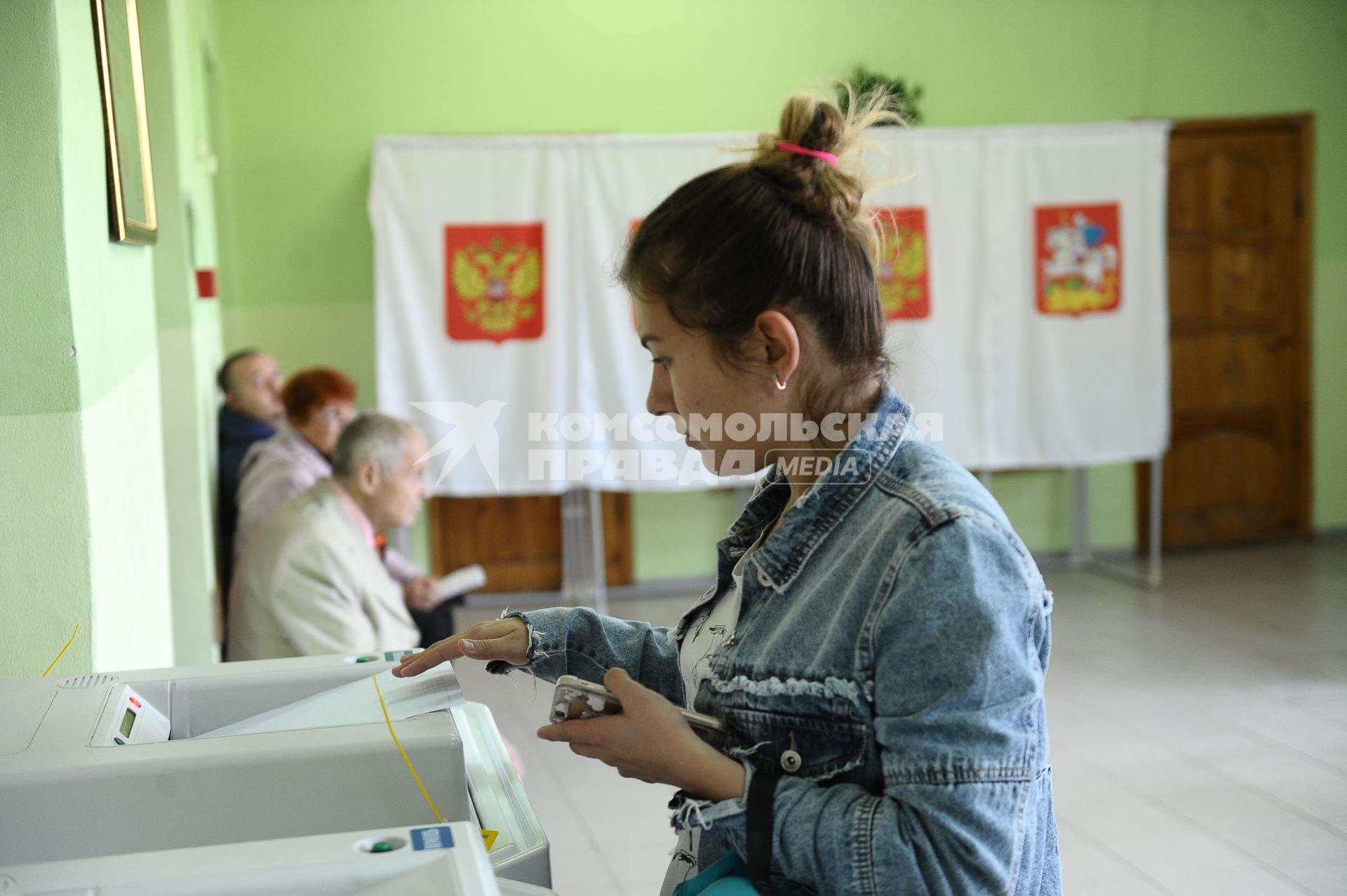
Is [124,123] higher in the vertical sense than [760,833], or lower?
higher

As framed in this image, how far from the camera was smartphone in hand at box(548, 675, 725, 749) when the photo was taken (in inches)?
37.3

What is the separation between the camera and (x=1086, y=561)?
5.52 m

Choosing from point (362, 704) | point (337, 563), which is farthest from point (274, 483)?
point (362, 704)

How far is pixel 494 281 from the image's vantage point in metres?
4.62

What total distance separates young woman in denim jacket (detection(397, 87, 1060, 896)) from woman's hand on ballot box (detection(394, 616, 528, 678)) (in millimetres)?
203

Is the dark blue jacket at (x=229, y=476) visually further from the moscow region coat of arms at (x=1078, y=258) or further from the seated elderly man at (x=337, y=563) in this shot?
the moscow region coat of arms at (x=1078, y=258)

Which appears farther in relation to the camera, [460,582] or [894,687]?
[460,582]

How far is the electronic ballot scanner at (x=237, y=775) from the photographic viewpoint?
36.2 inches

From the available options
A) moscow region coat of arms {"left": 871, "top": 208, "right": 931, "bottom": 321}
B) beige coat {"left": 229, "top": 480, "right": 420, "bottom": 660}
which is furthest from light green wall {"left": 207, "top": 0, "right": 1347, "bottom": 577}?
beige coat {"left": 229, "top": 480, "right": 420, "bottom": 660}

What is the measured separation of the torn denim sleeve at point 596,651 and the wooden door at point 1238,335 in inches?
192

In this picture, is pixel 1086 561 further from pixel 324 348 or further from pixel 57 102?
pixel 57 102

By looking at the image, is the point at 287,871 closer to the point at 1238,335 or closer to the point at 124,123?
the point at 124,123

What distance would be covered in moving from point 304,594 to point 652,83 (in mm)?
3333

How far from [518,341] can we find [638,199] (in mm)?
724
